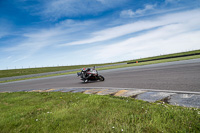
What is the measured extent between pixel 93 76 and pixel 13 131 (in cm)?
912

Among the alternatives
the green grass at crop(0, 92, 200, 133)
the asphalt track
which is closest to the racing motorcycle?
the asphalt track

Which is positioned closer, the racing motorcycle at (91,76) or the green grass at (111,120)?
the green grass at (111,120)

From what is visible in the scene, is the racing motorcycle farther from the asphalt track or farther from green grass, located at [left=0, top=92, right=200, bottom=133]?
green grass, located at [left=0, top=92, right=200, bottom=133]

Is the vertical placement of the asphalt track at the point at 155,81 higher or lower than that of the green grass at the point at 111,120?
higher

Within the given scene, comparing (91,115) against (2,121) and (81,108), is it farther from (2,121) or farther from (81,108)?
(2,121)

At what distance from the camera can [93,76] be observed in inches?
486

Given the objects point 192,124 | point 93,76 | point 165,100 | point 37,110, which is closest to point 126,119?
point 192,124

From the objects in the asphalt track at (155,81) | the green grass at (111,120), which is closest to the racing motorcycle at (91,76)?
the asphalt track at (155,81)

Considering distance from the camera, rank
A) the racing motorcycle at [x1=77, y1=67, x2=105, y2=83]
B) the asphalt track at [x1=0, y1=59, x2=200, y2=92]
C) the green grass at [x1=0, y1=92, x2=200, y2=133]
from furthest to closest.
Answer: the racing motorcycle at [x1=77, y1=67, x2=105, y2=83] < the asphalt track at [x1=0, y1=59, x2=200, y2=92] < the green grass at [x1=0, y1=92, x2=200, y2=133]

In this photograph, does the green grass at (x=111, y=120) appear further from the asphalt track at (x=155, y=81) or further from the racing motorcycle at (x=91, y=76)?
the racing motorcycle at (x=91, y=76)

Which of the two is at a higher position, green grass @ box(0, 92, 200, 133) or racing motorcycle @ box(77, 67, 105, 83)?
racing motorcycle @ box(77, 67, 105, 83)

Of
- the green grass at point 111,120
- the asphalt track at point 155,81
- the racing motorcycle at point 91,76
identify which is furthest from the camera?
the racing motorcycle at point 91,76

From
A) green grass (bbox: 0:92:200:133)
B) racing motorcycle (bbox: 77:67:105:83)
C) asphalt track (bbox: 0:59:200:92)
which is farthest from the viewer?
racing motorcycle (bbox: 77:67:105:83)

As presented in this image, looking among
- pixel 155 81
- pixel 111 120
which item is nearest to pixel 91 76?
pixel 155 81
